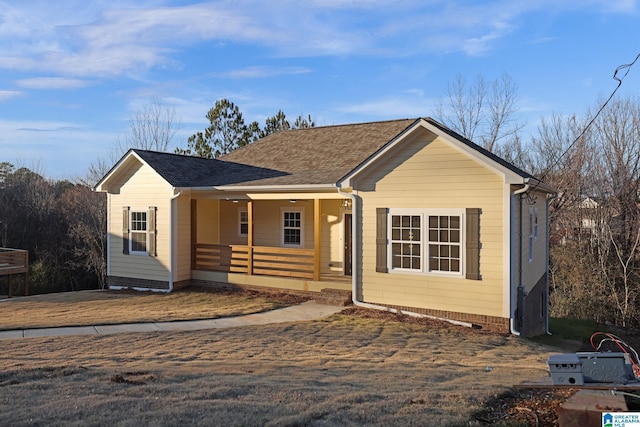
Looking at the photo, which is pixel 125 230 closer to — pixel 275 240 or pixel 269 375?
pixel 275 240

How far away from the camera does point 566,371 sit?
174 inches

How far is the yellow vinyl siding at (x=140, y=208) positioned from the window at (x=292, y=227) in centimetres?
386

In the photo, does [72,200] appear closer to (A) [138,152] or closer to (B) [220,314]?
(A) [138,152]

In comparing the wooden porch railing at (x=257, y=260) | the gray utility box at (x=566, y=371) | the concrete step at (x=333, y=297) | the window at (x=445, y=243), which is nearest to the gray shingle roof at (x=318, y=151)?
the wooden porch railing at (x=257, y=260)

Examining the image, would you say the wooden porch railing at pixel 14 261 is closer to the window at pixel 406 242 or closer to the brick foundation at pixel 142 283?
the brick foundation at pixel 142 283

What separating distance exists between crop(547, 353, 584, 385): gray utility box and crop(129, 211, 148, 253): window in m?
14.7

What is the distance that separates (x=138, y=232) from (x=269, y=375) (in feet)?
38.6

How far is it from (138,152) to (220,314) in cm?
699

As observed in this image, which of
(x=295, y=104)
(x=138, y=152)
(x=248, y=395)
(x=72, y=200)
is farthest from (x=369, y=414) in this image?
(x=295, y=104)

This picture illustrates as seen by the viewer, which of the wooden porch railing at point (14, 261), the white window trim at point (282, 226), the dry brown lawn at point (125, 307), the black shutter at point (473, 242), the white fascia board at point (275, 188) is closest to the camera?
the black shutter at point (473, 242)

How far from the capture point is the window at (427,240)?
1166 centimetres

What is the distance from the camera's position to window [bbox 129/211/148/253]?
1702cm

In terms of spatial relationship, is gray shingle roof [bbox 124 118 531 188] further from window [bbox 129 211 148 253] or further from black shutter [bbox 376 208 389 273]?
black shutter [bbox 376 208 389 273]

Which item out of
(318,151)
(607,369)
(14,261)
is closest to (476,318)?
(607,369)
